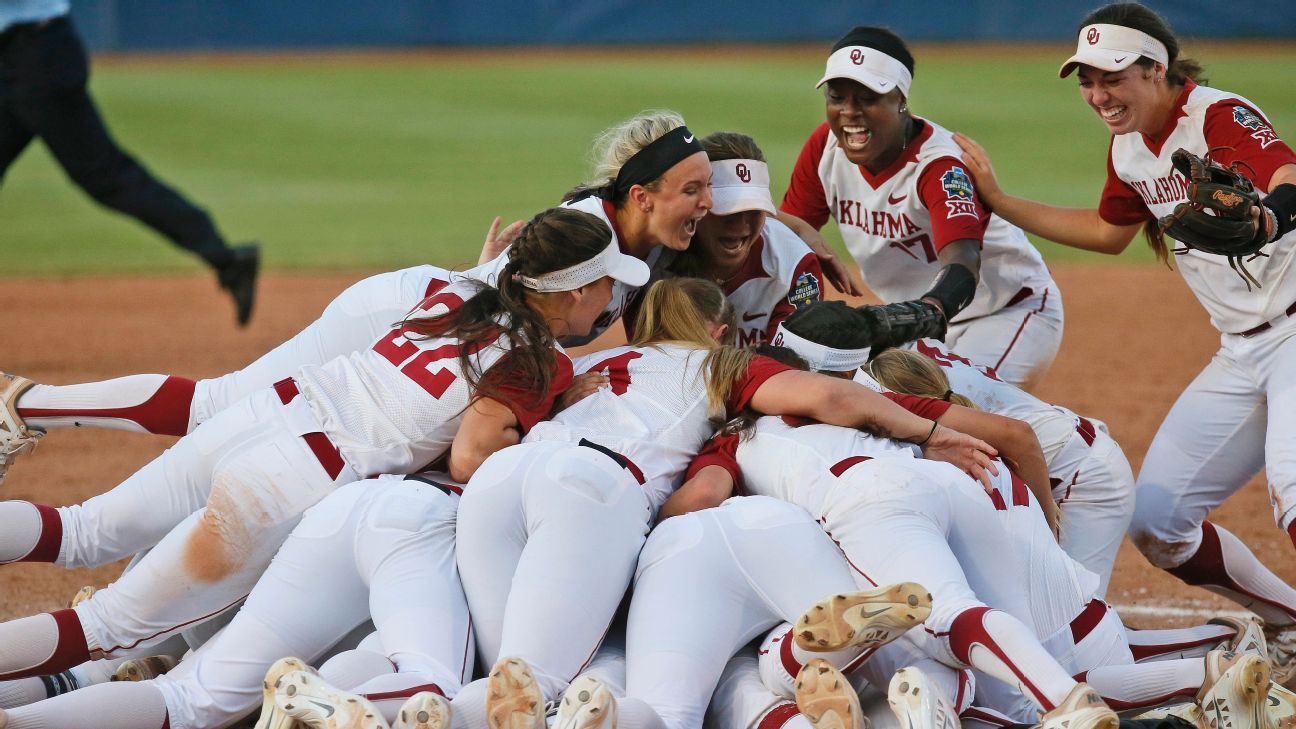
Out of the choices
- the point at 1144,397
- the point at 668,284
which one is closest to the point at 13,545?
the point at 668,284

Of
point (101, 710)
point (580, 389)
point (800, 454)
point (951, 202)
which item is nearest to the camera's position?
point (101, 710)

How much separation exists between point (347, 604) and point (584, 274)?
40.8 inches

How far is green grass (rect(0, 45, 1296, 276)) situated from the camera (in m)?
13.1

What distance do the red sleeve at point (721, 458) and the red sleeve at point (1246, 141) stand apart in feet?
5.57

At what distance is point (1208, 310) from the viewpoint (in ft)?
14.2

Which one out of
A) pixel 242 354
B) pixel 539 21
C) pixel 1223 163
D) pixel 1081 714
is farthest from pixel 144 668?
pixel 539 21

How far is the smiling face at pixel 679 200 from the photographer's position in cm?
413

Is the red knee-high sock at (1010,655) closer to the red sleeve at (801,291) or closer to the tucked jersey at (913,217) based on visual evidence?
the red sleeve at (801,291)

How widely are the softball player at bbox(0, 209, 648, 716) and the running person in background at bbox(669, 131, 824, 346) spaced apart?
62 cm

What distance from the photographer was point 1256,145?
4059 mm

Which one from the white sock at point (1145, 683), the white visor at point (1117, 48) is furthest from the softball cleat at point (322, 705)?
the white visor at point (1117, 48)

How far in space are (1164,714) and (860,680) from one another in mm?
710

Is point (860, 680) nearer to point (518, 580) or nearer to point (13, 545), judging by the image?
point (518, 580)

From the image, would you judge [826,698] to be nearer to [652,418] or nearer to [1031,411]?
[652,418]
